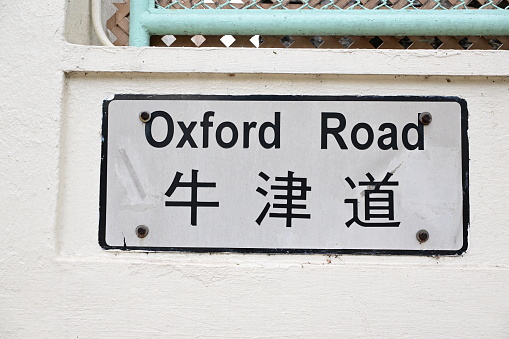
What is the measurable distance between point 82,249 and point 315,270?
2.71 ft

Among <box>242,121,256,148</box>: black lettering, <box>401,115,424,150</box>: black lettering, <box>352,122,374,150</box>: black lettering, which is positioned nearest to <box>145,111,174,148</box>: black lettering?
<box>242,121,256,148</box>: black lettering

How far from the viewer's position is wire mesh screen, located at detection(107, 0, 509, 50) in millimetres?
2004

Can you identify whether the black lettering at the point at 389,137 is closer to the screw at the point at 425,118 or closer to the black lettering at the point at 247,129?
the screw at the point at 425,118

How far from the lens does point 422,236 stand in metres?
1.76

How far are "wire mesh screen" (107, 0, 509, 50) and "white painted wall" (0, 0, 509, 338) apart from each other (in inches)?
9.5

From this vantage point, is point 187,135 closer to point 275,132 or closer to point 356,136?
point 275,132

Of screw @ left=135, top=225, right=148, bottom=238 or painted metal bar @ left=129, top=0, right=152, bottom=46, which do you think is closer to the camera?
screw @ left=135, top=225, right=148, bottom=238

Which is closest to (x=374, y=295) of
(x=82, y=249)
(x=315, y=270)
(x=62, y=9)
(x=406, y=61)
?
(x=315, y=270)

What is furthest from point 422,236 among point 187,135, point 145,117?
point 145,117

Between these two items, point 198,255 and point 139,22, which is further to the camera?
point 139,22

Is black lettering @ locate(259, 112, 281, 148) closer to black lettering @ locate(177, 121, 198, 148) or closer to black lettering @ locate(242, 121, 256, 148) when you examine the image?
black lettering @ locate(242, 121, 256, 148)

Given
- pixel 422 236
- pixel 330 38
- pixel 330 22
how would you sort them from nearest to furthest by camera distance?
1. pixel 422 236
2. pixel 330 22
3. pixel 330 38

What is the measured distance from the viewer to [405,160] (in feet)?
5.87

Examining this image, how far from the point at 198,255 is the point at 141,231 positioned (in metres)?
0.22
